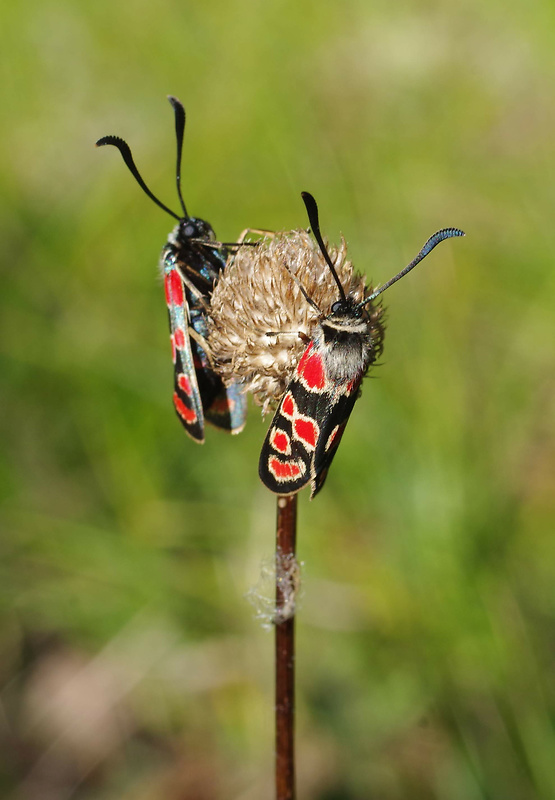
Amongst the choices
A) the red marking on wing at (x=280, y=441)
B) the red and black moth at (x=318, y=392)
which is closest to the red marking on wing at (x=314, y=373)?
the red and black moth at (x=318, y=392)

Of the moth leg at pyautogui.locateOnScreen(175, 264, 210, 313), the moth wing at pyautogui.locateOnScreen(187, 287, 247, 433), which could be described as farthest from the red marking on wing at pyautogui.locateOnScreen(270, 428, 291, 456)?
the moth leg at pyautogui.locateOnScreen(175, 264, 210, 313)

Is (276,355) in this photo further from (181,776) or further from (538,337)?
(538,337)

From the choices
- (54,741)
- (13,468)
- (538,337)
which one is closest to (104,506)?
(13,468)

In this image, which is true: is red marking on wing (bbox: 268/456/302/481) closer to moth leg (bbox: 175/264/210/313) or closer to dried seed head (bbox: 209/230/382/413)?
dried seed head (bbox: 209/230/382/413)

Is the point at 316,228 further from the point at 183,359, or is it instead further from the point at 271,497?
the point at 271,497

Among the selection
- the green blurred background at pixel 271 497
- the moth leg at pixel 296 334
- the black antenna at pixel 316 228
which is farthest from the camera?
the green blurred background at pixel 271 497

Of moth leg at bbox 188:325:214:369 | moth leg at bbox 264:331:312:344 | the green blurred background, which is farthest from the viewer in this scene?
the green blurred background

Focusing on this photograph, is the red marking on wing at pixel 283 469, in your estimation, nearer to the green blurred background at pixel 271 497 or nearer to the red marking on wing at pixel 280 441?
Answer: the red marking on wing at pixel 280 441
